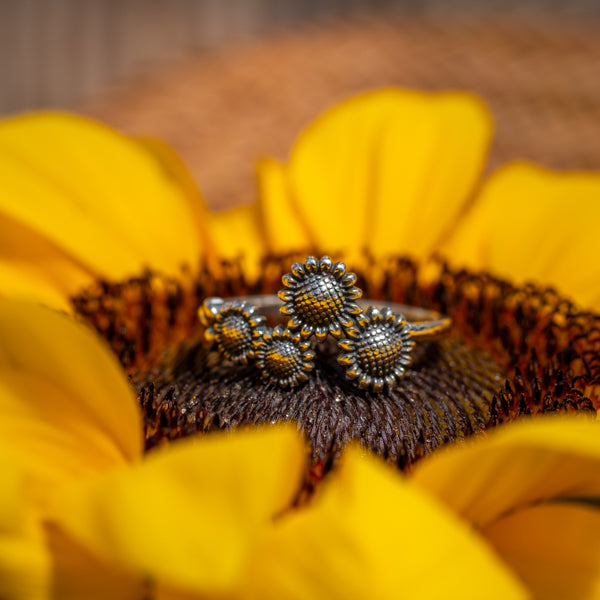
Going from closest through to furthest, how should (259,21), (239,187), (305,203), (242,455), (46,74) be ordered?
(242,455) < (305,203) < (239,187) < (46,74) < (259,21)

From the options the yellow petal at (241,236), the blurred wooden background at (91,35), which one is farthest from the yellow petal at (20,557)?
the blurred wooden background at (91,35)

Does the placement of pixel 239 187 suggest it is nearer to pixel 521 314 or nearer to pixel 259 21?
pixel 521 314

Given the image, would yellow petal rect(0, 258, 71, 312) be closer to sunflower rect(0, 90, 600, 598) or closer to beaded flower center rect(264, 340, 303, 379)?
sunflower rect(0, 90, 600, 598)

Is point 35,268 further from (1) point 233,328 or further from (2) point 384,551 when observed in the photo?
(2) point 384,551

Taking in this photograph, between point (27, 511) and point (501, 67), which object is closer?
point (27, 511)

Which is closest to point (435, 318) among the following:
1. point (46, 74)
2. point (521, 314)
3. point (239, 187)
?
point (521, 314)

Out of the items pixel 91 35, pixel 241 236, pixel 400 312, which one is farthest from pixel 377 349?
pixel 91 35

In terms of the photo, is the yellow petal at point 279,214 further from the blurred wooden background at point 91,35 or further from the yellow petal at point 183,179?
the blurred wooden background at point 91,35
